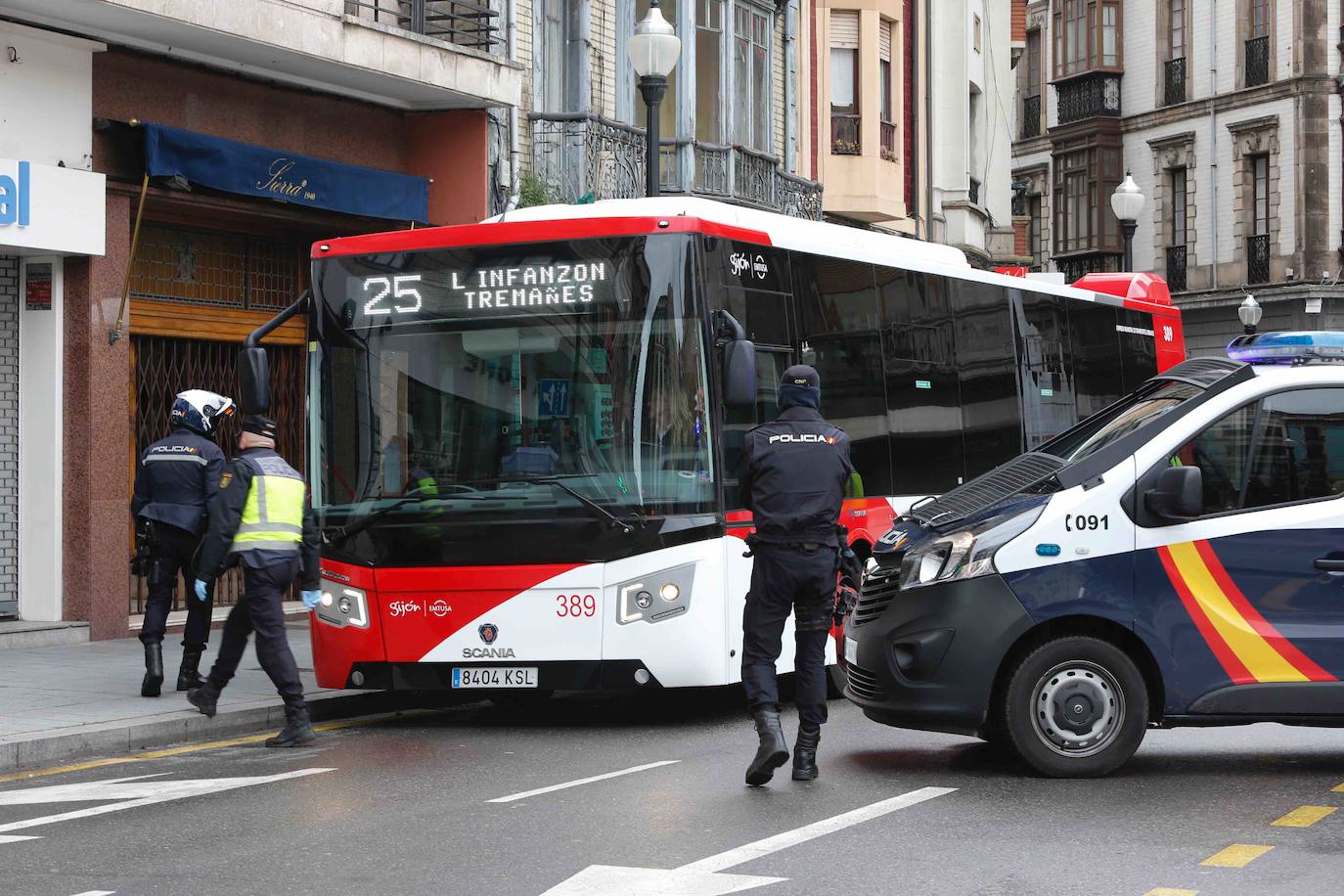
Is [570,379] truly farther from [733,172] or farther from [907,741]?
[733,172]

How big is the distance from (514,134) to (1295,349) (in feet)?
42.9

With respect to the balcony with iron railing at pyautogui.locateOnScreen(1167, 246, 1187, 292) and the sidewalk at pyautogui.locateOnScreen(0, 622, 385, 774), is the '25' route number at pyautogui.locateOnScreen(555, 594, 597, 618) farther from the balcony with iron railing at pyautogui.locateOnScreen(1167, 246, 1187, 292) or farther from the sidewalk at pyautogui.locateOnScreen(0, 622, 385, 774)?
the balcony with iron railing at pyautogui.locateOnScreen(1167, 246, 1187, 292)

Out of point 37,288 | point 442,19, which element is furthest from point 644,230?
point 442,19

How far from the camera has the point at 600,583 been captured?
1073 centimetres

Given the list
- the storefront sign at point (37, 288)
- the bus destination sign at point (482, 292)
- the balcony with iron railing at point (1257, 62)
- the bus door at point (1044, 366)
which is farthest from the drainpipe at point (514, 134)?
the balcony with iron railing at point (1257, 62)

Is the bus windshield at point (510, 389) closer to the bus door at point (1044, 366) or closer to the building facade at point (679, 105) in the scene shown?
the bus door at point (1044, 366)

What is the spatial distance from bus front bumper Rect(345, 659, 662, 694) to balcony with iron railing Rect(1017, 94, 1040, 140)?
47287 mm

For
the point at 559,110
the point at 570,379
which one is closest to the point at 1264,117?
the point at 559,110

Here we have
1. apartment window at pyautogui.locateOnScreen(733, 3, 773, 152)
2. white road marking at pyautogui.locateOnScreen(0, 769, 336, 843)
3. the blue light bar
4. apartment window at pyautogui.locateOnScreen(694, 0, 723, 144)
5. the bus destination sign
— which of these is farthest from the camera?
apartment window at pyautogui.locateOnScreen(733, 3, 773, 152)

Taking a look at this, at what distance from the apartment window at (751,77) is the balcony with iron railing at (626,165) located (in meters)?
0.47

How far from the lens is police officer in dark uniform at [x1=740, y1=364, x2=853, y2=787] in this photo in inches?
343

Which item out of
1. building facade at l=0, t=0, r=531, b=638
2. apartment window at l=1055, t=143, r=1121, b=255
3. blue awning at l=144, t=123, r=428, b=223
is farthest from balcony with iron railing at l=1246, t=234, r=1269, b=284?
blue awning at l=144, t=123, r=428, b=223

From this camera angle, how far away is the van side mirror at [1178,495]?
8.57 metres

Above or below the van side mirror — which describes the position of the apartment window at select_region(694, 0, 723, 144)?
above
